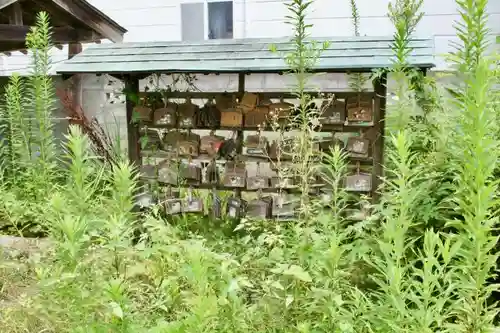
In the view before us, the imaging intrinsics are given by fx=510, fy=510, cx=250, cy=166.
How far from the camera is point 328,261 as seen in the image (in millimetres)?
2131

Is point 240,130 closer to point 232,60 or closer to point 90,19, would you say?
point 232,60

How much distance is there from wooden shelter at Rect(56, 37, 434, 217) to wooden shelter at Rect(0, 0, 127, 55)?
1326 mm

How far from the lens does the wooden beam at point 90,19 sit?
579 cm

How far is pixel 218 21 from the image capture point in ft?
21.3

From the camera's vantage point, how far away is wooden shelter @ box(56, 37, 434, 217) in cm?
391

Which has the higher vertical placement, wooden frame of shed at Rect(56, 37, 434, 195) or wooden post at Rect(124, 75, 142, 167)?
wooden frame of shed at Rect(56, 37, 434, 195)

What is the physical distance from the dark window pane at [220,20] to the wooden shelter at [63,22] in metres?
1.10

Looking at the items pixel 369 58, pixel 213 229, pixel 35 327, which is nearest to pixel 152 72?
pixel 213 229

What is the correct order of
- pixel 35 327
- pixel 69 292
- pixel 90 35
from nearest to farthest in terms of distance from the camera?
A: 1. pixel 69 292
2. pixel 35 327
3. pixel 90 35

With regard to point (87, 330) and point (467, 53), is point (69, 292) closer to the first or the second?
point (87, 330)

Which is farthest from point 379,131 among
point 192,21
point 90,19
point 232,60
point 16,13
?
point 16,13

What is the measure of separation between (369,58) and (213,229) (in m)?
2.00

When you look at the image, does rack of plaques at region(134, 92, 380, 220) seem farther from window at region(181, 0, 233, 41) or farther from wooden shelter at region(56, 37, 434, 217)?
window at region(181, 0, 233, 41)

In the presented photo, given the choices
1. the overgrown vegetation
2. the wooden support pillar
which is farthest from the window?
the overgrown vegetation
